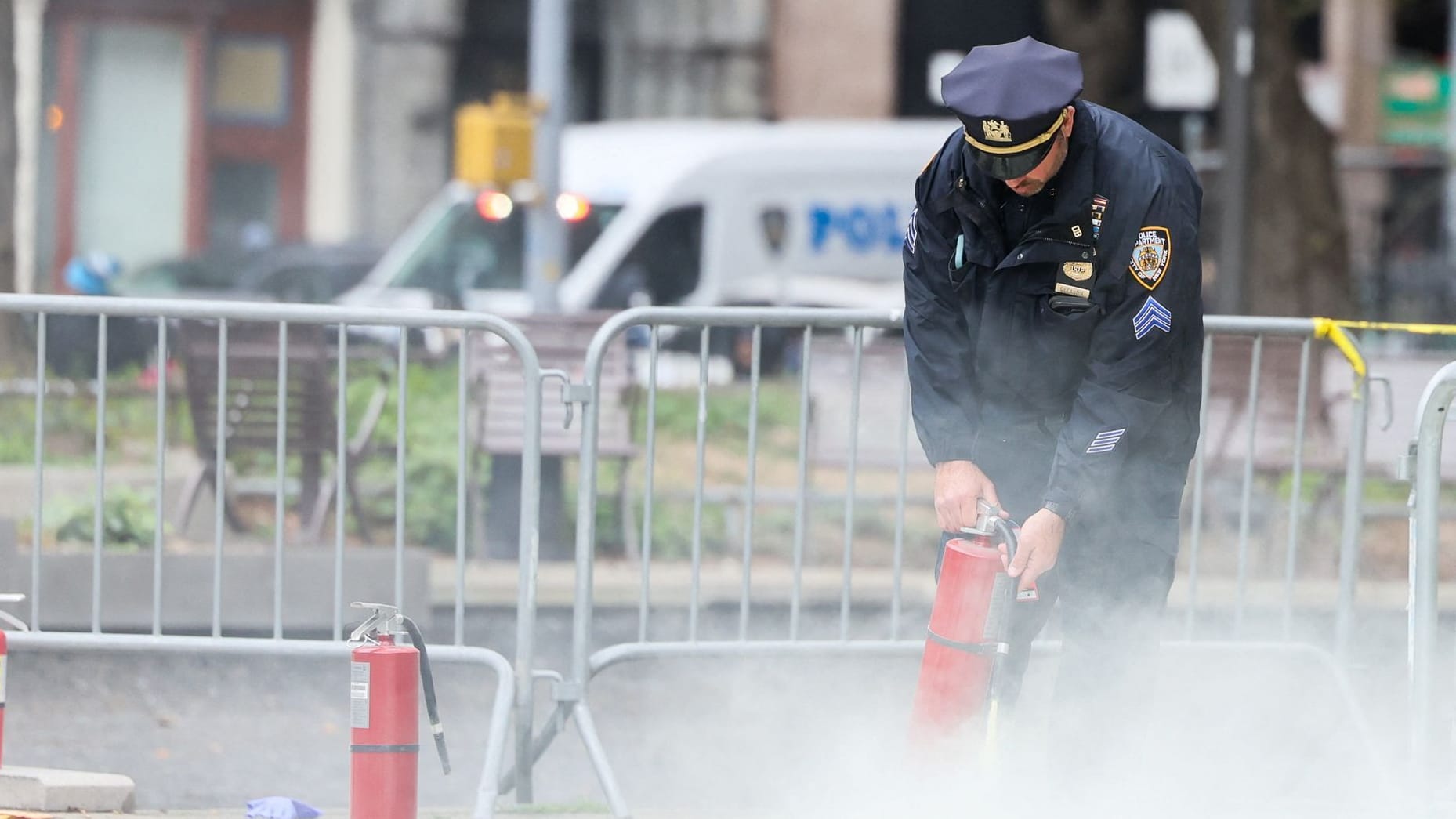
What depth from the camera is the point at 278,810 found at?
14.8 feet

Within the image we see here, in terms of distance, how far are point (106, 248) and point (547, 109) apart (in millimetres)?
13897

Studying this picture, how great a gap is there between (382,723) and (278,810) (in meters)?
0.61

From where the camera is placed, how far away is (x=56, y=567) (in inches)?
227

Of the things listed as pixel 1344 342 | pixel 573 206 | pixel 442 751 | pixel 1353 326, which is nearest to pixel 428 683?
pixel 442 751

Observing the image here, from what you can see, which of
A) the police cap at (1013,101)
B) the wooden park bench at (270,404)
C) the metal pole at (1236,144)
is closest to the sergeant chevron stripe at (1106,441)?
the police cap at (1013,101)

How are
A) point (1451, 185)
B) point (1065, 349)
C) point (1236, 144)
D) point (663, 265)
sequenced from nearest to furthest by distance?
1. point (1065, 349)
2. point (1236, 144)
3. point (663, 265)
4. point (1451, 185)

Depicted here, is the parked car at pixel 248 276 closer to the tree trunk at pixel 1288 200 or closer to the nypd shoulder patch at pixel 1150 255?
the tree trunk at pixel 1288 200

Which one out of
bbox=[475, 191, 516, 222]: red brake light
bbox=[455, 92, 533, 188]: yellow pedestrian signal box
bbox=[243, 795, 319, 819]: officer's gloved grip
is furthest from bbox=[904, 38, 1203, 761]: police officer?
bbox=[475, 191, 516, 222]: red brake light

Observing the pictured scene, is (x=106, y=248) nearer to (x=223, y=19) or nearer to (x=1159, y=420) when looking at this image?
(x=223, y=19)

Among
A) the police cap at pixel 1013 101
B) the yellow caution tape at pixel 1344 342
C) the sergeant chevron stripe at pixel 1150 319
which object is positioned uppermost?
the police cap at pixel 1013 101

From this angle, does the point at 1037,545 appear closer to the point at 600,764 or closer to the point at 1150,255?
the point at 1150,255

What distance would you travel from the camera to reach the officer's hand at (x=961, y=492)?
12.8 ft

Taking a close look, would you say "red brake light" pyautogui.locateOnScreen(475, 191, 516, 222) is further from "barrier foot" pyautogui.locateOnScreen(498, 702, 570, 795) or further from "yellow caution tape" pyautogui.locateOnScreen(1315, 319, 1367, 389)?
"barrier foot" pyautogui.locateOnScreen(498, 702, 570, 795)

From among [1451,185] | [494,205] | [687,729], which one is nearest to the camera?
[687,729]
